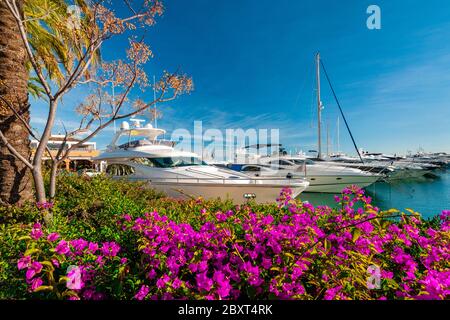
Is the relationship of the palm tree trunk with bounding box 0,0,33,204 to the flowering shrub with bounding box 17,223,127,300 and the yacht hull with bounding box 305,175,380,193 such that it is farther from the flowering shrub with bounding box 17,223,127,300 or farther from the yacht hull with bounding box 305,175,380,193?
the yacht hull with bounding box 305,175,380,193

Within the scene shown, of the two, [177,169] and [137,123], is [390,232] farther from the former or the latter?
Result: [137,123]

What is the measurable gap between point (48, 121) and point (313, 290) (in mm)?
4954

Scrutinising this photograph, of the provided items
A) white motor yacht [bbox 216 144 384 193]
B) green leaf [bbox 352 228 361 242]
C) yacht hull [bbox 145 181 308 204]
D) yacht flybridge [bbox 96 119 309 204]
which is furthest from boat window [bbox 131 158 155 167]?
green leaf [bbox 352 228 361 242]

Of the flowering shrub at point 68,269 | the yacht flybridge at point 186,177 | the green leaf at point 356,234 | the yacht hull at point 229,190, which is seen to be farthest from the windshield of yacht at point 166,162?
the green leaf at point 356,234

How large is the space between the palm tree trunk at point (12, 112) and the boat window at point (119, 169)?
546 centimetres

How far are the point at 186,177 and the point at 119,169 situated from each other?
359cm

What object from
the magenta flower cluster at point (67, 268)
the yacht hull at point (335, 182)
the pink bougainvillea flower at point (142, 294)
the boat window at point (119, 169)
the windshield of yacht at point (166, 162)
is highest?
the windshield of yacht at point (166, 162)

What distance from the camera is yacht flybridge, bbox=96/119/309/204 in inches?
323

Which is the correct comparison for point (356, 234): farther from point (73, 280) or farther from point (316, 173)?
point (316, 173)

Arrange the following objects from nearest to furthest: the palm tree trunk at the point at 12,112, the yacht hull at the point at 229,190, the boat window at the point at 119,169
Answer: the palm tree trunk at the point at 12,112 < the yacht hull at the point at 229,190 < the boat window at the point at 119,169

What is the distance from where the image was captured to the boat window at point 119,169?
31.3 feet

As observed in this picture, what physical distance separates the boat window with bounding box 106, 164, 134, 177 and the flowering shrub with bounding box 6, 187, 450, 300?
8.05 metres

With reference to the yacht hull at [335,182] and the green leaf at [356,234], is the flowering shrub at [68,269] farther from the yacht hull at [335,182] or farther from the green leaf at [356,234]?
the yacht hull at [335,182]
